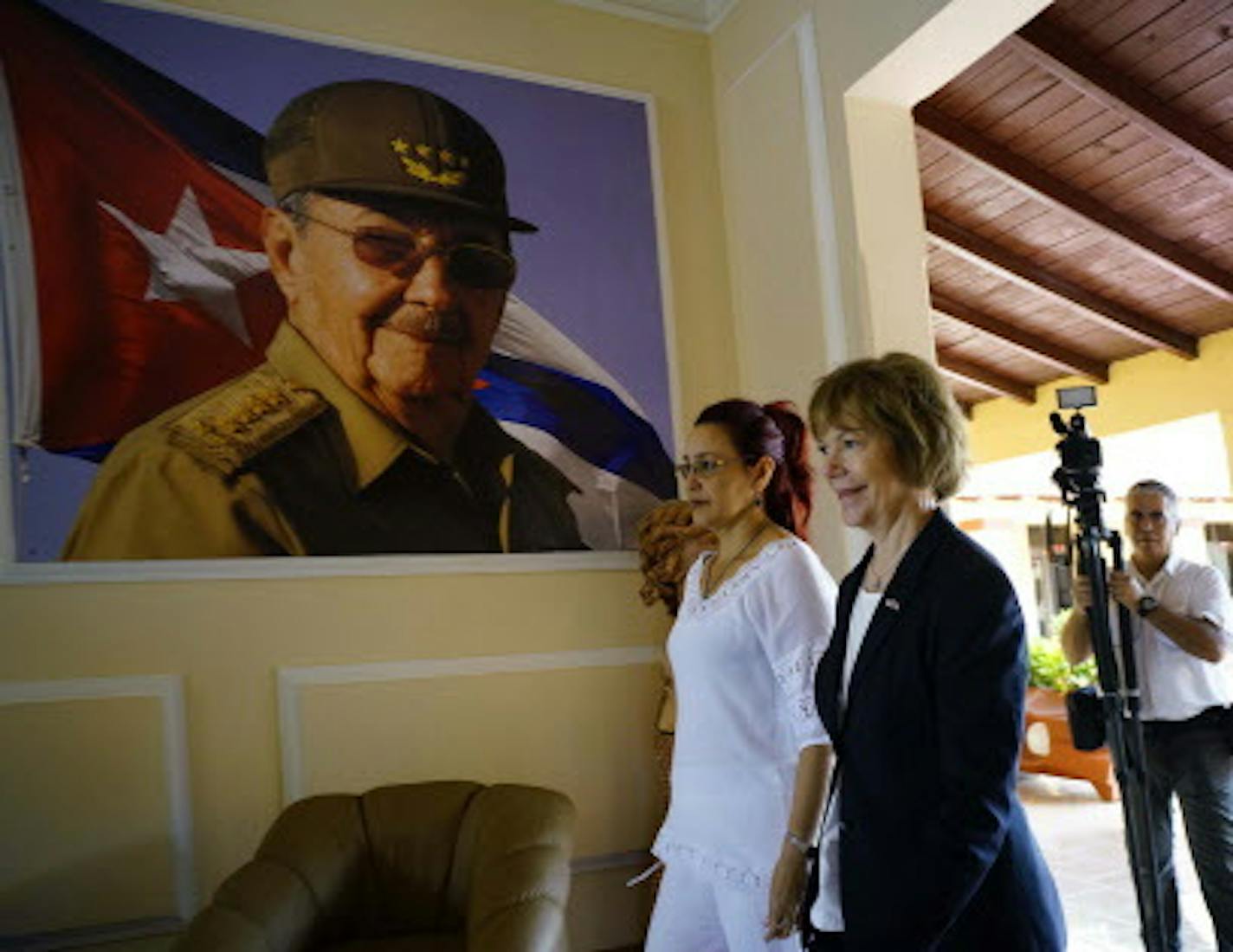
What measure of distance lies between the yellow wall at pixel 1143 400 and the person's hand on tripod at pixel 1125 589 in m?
3.85

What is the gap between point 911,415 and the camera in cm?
153

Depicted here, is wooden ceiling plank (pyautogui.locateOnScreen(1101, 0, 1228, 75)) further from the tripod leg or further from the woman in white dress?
the woman in white dress

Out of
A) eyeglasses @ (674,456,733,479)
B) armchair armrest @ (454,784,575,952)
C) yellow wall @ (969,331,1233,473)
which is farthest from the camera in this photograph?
yellow wall @ (969,331,1233,473)

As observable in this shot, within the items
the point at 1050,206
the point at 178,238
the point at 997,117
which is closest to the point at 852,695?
the point at 178,238

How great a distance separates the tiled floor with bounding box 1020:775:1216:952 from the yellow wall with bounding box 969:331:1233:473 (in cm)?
242

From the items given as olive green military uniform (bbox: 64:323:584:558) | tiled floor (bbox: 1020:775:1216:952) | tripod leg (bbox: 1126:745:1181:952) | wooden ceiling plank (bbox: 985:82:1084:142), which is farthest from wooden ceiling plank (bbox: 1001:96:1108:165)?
tiled floor (bbox: 1020:775:1216:952)

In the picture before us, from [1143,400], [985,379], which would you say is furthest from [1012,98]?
[985,379]

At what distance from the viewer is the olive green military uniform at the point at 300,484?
2977 millimetres

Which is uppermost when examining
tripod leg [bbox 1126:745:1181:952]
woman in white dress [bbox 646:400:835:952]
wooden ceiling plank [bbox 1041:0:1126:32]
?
wooden ceiling plank [bbox 1041:0:1126:32]

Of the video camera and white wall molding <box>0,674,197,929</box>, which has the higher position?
the video camera

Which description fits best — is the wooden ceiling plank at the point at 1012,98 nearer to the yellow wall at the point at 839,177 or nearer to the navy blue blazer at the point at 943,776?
the yellow wall at the point at 839,177

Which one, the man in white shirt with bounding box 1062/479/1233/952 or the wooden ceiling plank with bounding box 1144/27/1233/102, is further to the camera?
the wooden ceiling plank with bounding box 1144/27/1233/102

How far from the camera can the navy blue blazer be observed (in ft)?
4.15

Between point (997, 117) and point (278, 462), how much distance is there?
345 cm
